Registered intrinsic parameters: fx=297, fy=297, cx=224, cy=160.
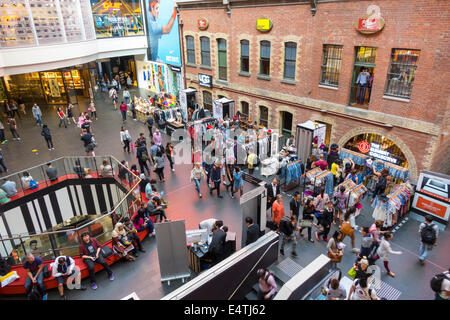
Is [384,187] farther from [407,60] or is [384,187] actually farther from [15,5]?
[15,5]

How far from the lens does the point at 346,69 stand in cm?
1384

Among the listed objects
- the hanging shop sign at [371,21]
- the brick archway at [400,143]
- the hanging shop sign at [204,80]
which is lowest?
the brick archway at [400,143]

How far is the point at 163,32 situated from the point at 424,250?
85.7 ft

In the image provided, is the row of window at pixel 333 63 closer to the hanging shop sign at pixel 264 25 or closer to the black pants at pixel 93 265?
the hanging shop sign at pixel 264 25

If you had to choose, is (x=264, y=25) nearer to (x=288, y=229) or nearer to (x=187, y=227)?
(x=187, y=227)

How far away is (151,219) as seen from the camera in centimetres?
1134

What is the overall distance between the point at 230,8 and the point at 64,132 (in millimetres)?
14026

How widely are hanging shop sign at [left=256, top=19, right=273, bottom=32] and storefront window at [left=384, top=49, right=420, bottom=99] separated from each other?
6.88 m

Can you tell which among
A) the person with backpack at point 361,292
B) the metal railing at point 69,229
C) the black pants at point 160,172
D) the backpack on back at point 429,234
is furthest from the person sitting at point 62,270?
the backpack on back at point 429,234

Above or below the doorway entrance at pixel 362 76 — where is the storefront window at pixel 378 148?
below

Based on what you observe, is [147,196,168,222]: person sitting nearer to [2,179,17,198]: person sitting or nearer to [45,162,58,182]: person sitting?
[45,162,58,182]: person sitting

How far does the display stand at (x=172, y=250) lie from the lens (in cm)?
816

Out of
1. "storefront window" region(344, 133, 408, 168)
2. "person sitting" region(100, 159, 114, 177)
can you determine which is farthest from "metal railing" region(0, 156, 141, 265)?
"storefront window" region(344, 133, 408, 168)

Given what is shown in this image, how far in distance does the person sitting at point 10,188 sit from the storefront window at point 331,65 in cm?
1508
